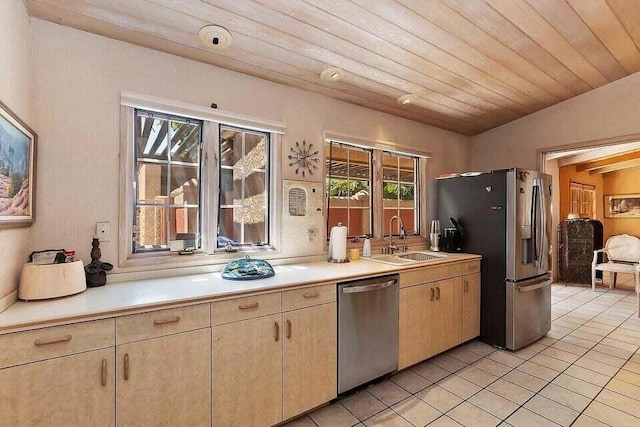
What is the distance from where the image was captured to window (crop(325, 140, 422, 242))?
10.1ft

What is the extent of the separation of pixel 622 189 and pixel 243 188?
32.7ft

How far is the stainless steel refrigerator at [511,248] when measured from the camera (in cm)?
283

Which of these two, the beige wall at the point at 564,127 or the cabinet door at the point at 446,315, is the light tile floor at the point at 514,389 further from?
the beige wall at the point at 564,127

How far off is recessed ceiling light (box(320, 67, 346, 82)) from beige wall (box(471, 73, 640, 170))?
275 centimetres

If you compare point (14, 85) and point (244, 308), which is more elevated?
point (14, 85)

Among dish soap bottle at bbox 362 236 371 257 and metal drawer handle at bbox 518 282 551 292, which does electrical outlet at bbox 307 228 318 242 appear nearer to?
dish soap bottle at bbox 362 236 371 257

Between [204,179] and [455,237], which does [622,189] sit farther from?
[204,179]

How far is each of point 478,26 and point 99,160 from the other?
2.68 metres

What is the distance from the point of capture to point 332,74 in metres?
2.41

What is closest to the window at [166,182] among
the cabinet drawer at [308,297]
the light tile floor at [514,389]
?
the cabinet drawer at [308,297]

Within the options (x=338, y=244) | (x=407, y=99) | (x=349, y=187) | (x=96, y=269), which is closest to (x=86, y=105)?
(x=96, y=269)

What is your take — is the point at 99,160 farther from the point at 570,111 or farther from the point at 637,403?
the point at 570,111

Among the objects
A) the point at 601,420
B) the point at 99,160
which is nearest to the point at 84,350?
the point at 99,160

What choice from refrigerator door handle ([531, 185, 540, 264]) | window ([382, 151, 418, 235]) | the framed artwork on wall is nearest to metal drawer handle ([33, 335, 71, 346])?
the framed artwork on wall
